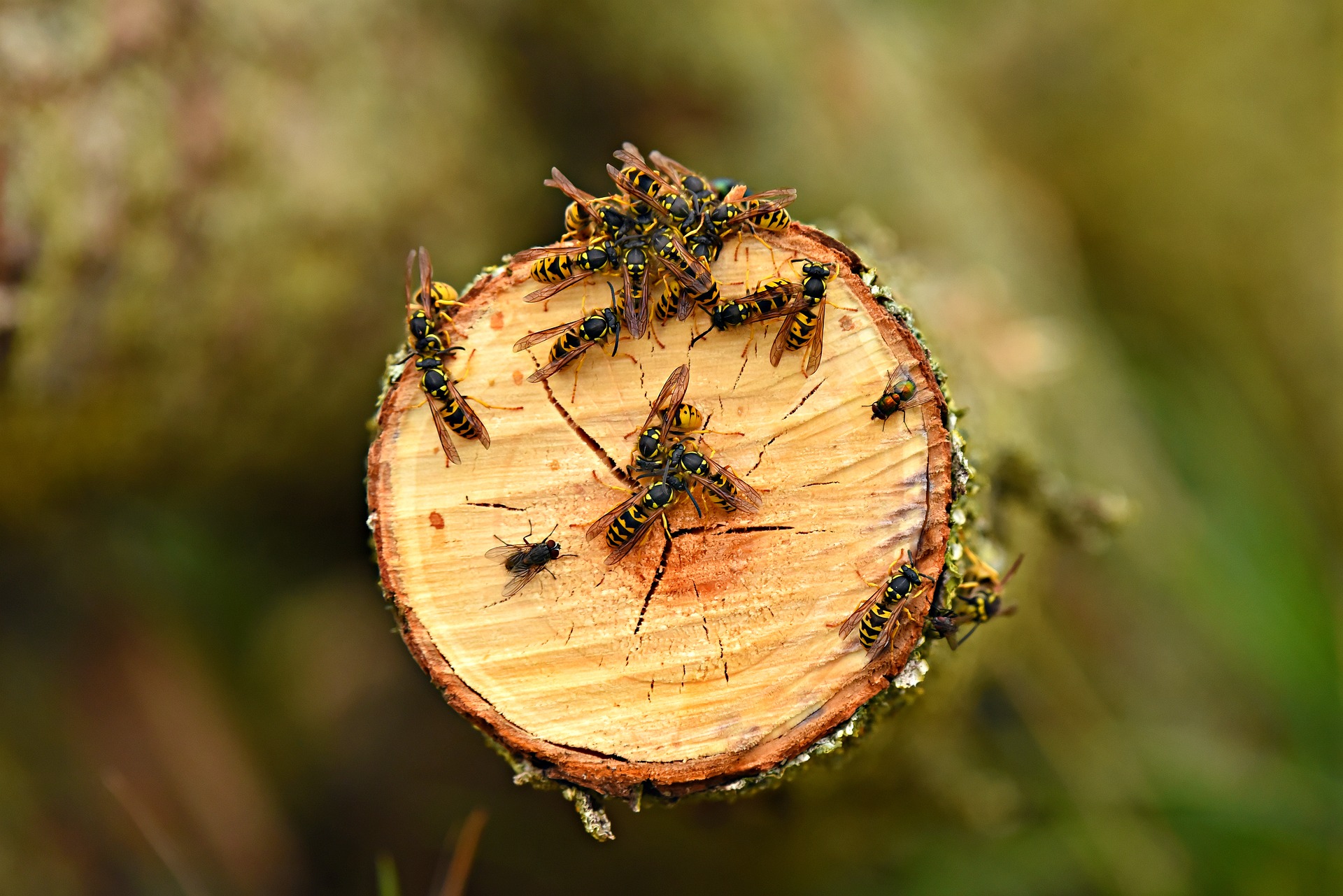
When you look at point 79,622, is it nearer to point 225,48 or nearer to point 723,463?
point 225,48

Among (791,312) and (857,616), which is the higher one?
(791,312)

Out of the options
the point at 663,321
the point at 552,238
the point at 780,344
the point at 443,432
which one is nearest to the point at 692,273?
the point at 663,321

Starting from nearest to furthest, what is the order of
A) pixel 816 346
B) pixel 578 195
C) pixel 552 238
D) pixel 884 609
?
pixel 884 609, pixel 816 346, pixel 578 195, pixel 552 238

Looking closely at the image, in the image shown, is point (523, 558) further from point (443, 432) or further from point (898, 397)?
point (898, 397)

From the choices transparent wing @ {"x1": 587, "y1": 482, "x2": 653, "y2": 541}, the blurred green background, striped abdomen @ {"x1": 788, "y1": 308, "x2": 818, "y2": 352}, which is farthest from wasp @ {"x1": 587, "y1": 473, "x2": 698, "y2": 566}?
the blurred green background

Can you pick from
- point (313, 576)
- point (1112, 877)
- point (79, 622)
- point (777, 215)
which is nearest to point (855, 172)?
point (777, 215)

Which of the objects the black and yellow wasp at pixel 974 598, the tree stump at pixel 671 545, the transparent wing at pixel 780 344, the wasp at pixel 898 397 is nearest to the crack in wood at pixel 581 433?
the tree stump at pixel 671 545
